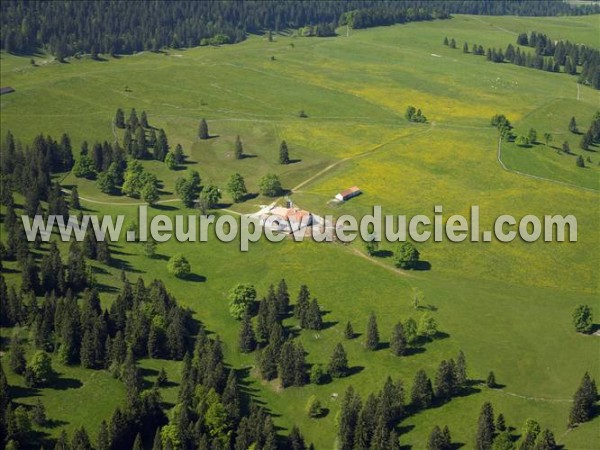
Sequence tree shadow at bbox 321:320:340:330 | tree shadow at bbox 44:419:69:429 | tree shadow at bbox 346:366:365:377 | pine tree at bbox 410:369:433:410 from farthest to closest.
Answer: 1. tree shadow at bbox 321:320:340:330
2. tree shadow at bbox 346:366:365:377
3. pine tree at bbox 410:369:433:410
4. tree shadow at bbox 44:419:69:429

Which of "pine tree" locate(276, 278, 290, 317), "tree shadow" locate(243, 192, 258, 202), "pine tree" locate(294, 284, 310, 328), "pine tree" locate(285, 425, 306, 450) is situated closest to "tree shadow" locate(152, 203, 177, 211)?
"tree shadow" locate(243, 192, 258, 202)

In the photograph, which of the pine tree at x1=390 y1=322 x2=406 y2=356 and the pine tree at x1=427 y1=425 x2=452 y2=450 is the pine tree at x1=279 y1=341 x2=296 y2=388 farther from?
the pine tree at x1=427 y1=425 x2=452 y2=450

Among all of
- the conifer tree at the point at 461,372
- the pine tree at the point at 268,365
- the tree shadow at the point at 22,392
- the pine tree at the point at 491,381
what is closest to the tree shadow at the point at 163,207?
the pine tree at the point at 268,365

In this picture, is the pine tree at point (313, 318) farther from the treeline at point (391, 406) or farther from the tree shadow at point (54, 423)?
the tree shadow at point (54, 423)

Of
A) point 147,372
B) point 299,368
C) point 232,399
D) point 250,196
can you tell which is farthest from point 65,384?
point 250,196

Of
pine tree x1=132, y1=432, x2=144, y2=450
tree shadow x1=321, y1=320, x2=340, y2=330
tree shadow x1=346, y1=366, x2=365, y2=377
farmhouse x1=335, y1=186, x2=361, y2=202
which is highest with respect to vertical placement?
farmhouse x1=335, y1=186, x2=361, y2=202

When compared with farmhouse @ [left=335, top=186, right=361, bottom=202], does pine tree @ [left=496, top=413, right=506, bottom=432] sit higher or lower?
lower

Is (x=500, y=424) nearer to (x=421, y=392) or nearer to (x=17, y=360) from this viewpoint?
(x=421, y=392)
